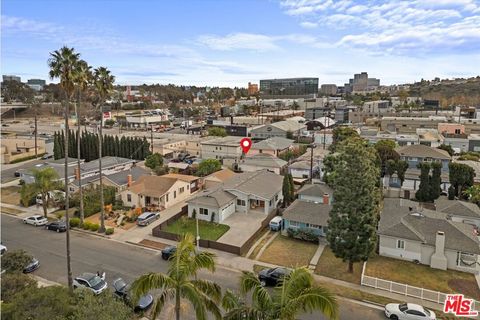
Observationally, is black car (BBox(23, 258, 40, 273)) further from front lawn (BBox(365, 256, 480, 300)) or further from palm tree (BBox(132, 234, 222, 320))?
front lawn (BBox(365, 256, 480, 300))

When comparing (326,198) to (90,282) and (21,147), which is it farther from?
(21,147)

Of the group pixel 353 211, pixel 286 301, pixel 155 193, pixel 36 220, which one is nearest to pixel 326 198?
pixel 353 211

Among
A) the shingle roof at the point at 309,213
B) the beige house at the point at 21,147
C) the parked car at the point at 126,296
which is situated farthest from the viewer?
the beige house at the point at 21,147

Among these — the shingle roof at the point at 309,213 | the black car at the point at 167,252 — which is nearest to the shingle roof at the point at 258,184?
the shingle roof at the point at 309,213

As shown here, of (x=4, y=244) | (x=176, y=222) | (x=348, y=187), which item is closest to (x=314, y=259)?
(x=348, y=187)

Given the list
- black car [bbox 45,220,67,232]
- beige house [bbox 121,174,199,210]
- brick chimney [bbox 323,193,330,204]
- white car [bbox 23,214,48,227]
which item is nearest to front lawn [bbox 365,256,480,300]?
brick chimney [bbox 323,193,330,204]

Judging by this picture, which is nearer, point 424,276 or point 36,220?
point 424,276

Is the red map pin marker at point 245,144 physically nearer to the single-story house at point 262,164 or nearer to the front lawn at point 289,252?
the single-story house at point 262,164
